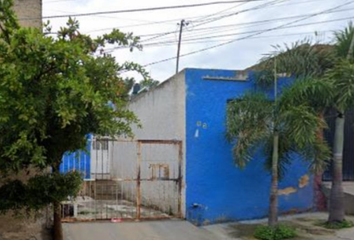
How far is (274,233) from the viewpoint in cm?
883

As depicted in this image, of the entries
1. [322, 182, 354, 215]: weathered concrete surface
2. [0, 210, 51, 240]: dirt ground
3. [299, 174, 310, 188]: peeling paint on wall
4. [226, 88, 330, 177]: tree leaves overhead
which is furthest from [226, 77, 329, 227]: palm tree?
[0, 210, 51, 240]: dirt ground

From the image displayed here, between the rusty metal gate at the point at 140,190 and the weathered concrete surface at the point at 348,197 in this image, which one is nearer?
the rusty metal gate at the point at 140,190

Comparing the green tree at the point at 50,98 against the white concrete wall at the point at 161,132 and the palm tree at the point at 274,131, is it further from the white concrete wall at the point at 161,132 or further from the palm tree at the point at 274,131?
the white concrete wall at the point at 161,132

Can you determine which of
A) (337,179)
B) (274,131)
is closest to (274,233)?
(337,179)

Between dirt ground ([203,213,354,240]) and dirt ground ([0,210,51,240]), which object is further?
dirt ground ([203,213,354,240])

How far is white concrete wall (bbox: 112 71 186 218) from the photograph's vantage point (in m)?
10.5

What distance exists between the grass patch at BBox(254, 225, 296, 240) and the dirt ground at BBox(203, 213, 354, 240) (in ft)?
0.44

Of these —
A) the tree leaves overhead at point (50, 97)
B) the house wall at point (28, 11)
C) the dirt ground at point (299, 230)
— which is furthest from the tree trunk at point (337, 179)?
the house wall at point (28, 11)

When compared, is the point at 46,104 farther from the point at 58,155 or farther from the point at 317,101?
the point at 317,101

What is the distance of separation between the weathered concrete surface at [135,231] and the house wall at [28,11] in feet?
12.8

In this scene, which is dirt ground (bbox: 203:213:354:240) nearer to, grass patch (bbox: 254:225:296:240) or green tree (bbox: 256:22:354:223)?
grass patch (bbox: 254:225:296:240)

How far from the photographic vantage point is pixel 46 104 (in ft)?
15.5

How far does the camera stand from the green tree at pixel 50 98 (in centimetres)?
442

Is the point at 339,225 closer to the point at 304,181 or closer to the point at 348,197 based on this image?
the point at 348,197
